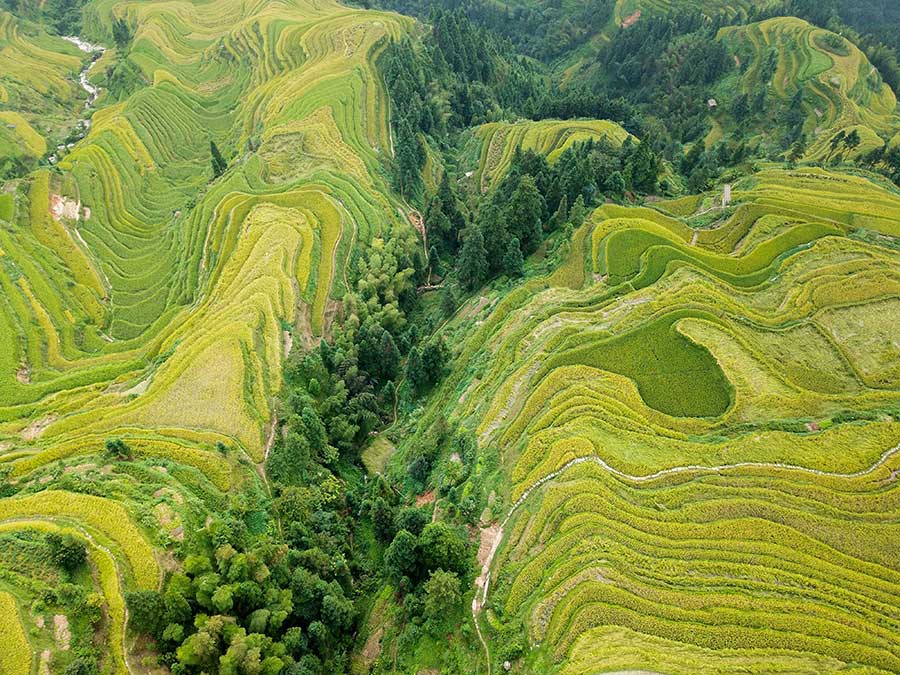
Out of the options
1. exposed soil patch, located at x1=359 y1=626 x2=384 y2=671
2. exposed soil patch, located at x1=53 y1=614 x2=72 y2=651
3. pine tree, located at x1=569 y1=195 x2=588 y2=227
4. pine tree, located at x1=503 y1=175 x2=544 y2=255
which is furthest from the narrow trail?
pine tree, located at x1=569 y1=195 x2=588 y2=227

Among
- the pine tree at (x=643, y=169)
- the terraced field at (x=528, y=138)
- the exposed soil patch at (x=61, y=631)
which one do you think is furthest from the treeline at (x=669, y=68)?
the exposed soil patch at (x=61, y=631)

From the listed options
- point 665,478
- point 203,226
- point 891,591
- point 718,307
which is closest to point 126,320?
point 203,226

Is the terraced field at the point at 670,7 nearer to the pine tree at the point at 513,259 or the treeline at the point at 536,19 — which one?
the treeline at the point at 536,19

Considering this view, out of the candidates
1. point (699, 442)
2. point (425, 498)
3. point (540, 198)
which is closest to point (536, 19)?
point (540, 198)

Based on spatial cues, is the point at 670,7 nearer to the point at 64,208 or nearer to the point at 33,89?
the point at 64,208

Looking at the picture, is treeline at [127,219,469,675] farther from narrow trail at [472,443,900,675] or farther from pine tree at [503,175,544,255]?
pine tree at [503,175,544,255]

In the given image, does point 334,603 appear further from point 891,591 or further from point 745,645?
point 891,591
